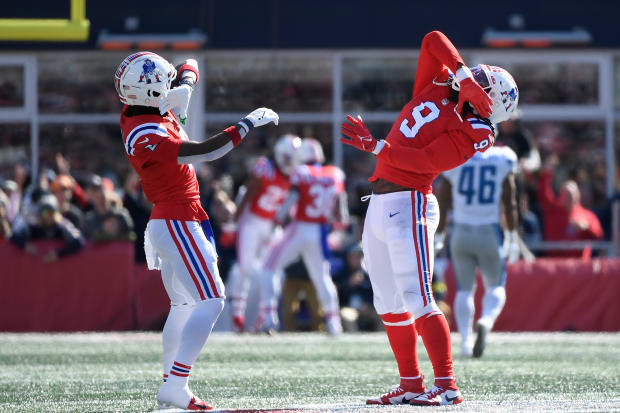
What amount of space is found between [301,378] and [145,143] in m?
2.43

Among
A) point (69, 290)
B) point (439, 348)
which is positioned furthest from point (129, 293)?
point (439, 348)

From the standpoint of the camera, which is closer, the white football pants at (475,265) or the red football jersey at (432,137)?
the red football jersey at (432,137)

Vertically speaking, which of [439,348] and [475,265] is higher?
[475,265]

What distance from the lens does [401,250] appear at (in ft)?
21.0

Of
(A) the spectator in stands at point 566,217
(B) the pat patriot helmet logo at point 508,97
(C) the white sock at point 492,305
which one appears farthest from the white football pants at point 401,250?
(A) the spectator in stands at point 566,217

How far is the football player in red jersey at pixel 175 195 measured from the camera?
6160 mm

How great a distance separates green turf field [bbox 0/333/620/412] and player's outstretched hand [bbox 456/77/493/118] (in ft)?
4.99

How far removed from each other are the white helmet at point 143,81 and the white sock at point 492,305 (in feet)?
13.2

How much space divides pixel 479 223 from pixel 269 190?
434cm

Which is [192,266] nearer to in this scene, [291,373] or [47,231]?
[291,373]

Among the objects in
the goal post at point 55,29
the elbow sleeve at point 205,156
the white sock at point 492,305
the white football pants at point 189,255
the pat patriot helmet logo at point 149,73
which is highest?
the goal post at point 55,29

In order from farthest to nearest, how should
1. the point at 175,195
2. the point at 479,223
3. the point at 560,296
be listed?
1. the point at 560,296
2. the point at 479,223
3. the point at 175,195

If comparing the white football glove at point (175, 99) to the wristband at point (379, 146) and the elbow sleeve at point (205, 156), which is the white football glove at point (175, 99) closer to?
the elbow sleeve at point (205, 156)

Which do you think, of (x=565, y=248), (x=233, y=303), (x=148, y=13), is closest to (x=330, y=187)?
(x=233, y=303)
